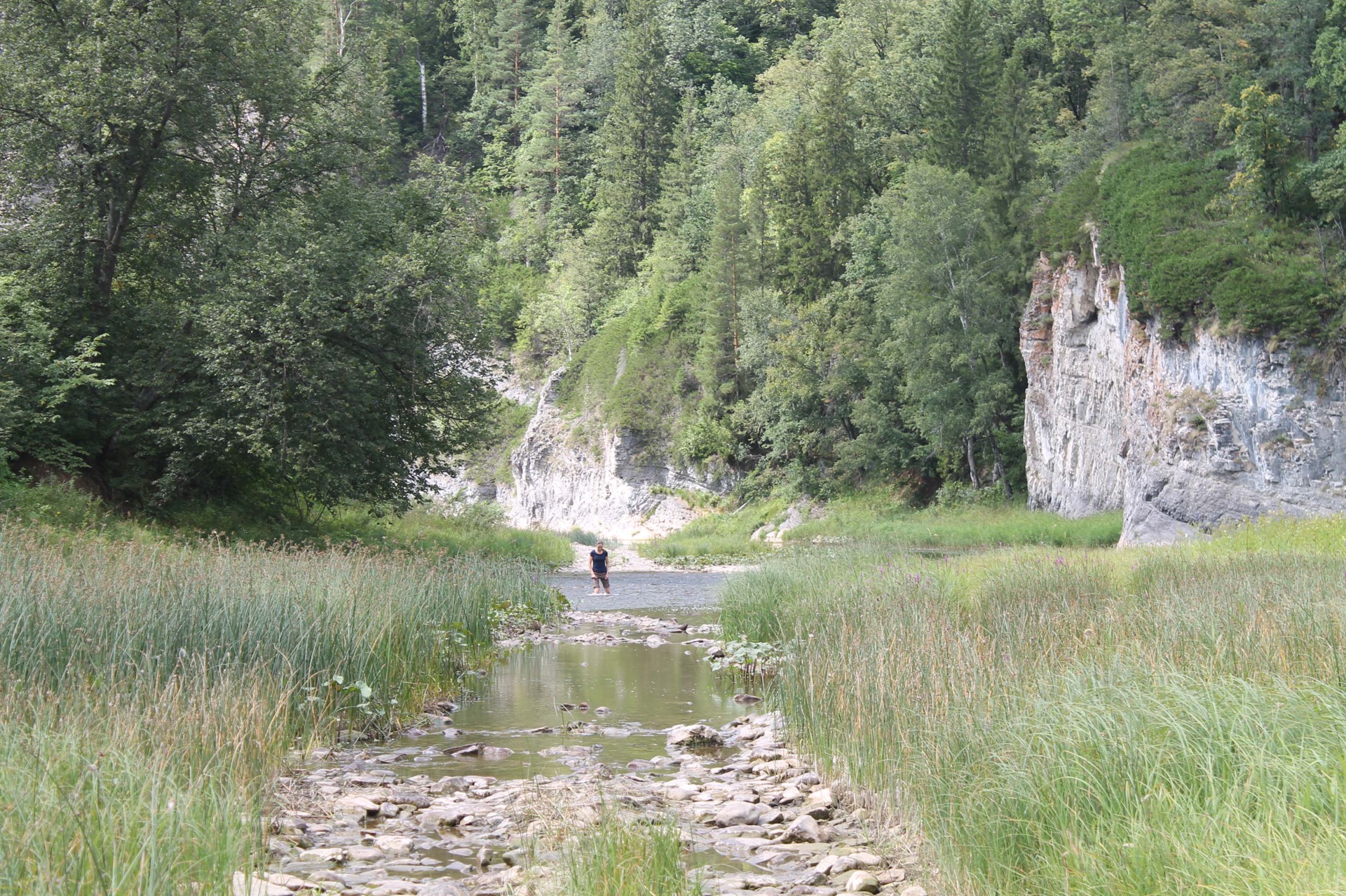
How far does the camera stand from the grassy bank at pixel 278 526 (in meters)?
16.0

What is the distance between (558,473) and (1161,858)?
58.8m

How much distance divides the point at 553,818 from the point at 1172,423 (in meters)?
26.2

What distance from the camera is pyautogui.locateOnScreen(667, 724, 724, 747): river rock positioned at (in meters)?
9.00

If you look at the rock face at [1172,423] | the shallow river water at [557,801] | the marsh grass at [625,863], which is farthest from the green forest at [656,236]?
the marsh grass at [625,863]

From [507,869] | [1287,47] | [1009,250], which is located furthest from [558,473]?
[507,869]

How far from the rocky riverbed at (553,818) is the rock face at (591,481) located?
4625 centimetres

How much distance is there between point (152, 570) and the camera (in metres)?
9.39

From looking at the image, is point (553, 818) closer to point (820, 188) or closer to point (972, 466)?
point (972, 466)

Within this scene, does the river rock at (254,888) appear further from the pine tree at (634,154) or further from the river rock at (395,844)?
the pine tree at (634,154)

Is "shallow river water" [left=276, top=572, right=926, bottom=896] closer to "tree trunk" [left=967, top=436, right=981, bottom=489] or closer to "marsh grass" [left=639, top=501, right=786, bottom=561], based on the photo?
"marsh grass" [left=639, top=501, right=786, bottom=561]

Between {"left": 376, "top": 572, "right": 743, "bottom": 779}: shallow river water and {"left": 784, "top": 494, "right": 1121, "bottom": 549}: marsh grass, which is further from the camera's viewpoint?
{"left": 784, "top": 494, "right": 1121, "bottom": 549}: marsh grass

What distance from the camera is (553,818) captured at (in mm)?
6051

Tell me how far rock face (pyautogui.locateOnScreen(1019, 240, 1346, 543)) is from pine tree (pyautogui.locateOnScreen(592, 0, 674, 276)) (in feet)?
120

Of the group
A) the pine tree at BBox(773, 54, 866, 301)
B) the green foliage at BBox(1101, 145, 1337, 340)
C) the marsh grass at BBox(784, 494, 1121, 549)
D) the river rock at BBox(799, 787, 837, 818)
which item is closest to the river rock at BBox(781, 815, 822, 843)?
the river rock at BBox(799, 787, 837, 818)
